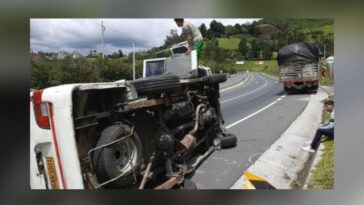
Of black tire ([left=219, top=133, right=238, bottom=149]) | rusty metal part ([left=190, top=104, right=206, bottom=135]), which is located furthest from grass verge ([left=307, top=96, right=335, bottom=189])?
rusty metal part ([left=190, top=104, right=206, bottom=135])

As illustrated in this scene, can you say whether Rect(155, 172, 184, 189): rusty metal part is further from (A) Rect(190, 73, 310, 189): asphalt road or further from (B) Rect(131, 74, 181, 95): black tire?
(B) Rect(131, 74, 181, 95): black tire

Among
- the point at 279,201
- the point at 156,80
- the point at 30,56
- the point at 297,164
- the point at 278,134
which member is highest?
the point at 30,56

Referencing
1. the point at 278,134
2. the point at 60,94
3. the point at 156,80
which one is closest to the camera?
the point at 60,94

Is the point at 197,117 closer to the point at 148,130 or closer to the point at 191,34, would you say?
the point at 148,130

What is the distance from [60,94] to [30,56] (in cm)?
63

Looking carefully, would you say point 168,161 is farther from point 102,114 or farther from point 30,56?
point 30,56

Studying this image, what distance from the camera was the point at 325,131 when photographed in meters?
2.98

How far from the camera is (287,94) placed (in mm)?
3215

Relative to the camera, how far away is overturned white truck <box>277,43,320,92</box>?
10.1ft

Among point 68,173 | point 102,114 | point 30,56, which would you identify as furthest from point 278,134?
point 30,56

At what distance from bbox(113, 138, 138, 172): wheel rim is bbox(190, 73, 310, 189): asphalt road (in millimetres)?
500

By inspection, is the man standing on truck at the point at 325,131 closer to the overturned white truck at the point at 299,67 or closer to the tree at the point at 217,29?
the overturned white truck at the point at 299,67

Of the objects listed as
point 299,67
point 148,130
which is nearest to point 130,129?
point 148,130

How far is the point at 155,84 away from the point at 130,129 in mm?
350
